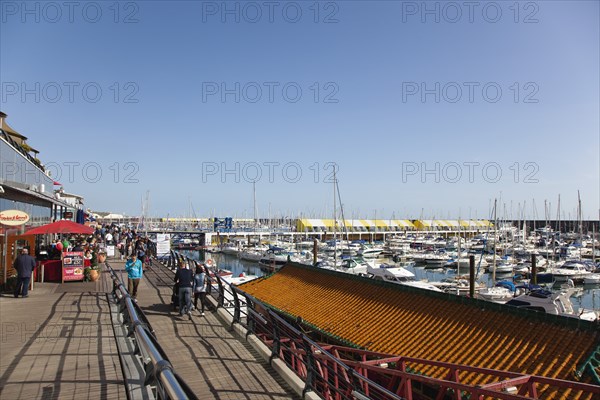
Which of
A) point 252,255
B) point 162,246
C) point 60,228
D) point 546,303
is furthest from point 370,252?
point 60,228

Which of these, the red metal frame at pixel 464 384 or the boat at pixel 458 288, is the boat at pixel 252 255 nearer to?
the boat at pixel 458 288

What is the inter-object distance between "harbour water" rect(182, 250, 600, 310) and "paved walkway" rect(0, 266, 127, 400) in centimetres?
4454

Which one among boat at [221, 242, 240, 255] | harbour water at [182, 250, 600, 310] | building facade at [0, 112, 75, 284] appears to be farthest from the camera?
boat at [221, 242, 240, 255]

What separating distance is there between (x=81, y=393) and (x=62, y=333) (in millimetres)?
3853

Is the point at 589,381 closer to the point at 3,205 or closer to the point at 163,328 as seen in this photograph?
the point at 163,328

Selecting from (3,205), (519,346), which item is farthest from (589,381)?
(3,205)

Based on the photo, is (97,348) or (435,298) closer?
(97,348)

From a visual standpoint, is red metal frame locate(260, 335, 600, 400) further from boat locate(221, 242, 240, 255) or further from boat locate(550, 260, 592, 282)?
boat locate(221, 242, 240, 255)

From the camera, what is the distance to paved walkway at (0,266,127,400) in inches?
240

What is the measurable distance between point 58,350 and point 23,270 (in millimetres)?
6639

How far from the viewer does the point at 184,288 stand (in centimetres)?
1124

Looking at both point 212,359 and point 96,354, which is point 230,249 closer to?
point 212,359

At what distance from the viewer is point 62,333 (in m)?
9.15

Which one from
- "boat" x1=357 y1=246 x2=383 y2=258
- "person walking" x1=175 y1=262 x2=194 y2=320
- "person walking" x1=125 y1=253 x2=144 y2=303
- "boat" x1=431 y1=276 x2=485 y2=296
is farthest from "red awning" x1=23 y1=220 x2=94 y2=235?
"boat" x1=357 y1=246 x2=383 y2=258
